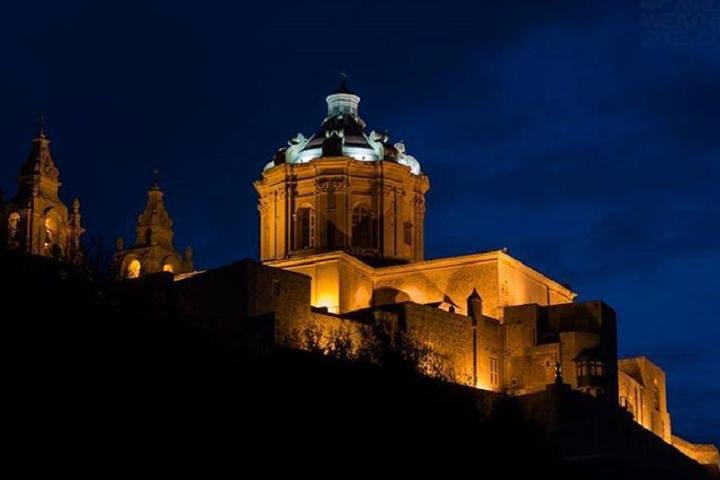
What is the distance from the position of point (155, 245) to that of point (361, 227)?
9.40m

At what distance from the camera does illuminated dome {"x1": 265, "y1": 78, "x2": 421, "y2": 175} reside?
81500 mm

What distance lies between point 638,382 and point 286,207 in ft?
58.4

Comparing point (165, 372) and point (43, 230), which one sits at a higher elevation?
point (43, 230)

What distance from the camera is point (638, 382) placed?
262ft

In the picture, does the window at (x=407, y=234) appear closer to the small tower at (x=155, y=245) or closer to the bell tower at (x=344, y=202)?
the bell tower at (x=344, y=202)

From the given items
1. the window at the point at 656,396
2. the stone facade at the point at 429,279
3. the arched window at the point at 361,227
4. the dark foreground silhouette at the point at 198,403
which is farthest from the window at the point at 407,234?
the dark foreground silhouette at the point at 198,403

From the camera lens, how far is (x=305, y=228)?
80.5 m

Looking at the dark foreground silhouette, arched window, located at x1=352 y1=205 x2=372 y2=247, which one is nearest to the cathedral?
arched window, located at x1=352 y1=205 x2=372 y2=247

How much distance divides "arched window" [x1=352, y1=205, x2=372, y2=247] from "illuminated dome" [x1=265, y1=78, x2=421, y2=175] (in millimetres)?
2455

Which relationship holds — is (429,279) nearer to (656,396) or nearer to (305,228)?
(305,228)

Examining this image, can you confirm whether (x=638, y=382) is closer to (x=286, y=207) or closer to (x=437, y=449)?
(x=286, y=207)

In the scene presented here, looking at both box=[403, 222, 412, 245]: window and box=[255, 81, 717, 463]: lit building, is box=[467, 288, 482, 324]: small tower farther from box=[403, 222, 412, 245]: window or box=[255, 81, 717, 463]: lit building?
box=[403, 222, 412, 245]: window

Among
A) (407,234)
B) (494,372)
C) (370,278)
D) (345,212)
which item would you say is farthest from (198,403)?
(407,234)

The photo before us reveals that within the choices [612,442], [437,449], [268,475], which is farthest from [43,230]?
[268,475]
